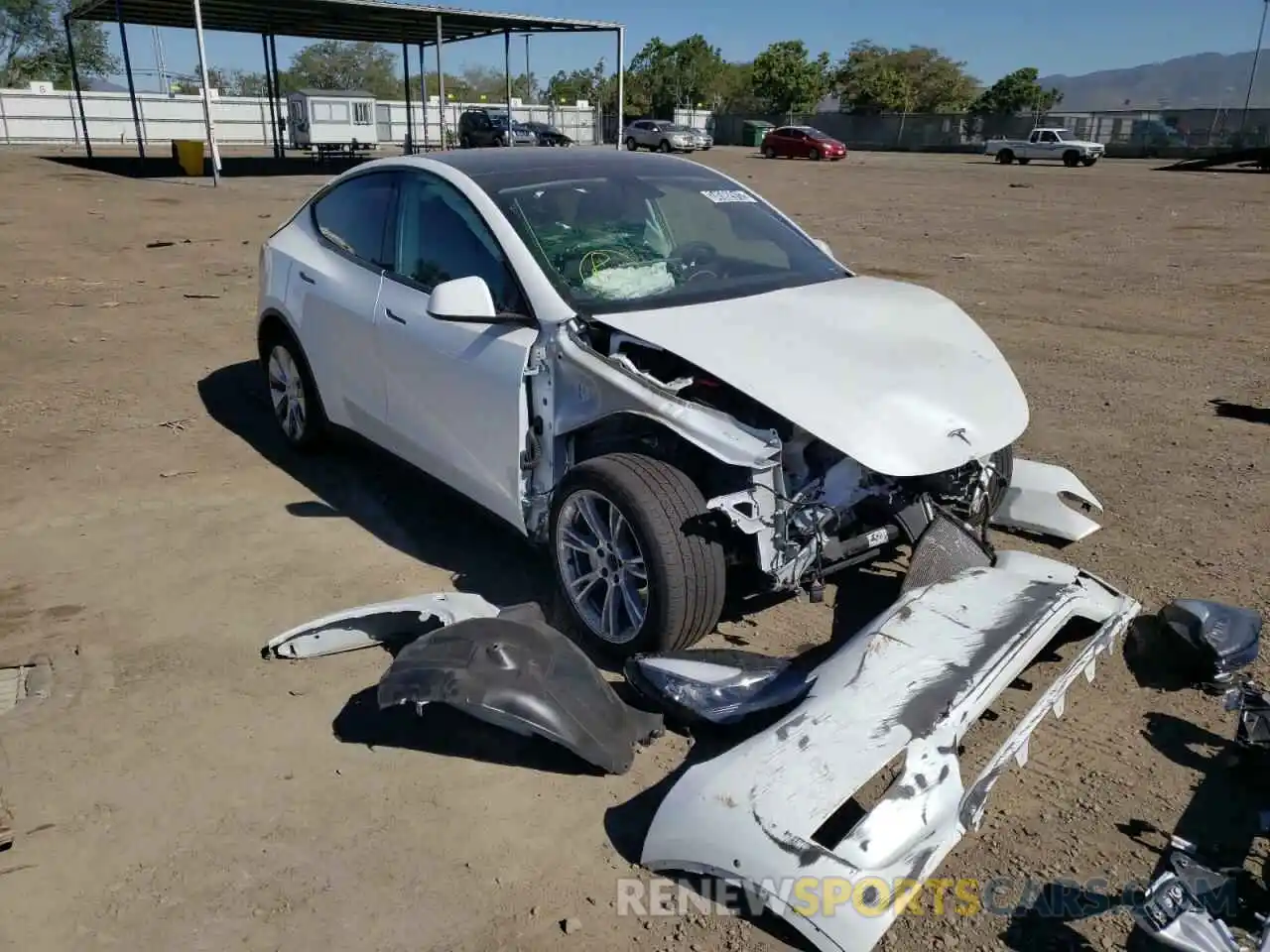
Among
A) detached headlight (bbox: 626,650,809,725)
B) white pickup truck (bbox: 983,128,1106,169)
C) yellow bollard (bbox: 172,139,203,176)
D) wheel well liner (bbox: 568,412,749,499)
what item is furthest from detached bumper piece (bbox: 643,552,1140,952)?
white pickup truck (bbox: 983,128,1106,169)

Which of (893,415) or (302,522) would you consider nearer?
(893,415)

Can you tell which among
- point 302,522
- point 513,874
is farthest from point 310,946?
point 302,522

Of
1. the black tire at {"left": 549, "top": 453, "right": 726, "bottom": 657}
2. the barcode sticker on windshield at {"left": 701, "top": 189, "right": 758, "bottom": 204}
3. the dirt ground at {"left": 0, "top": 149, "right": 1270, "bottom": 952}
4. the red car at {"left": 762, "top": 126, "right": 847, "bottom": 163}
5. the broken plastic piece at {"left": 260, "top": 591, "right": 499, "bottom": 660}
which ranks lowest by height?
the dirt ground at {"left": 0, "top": 149, "right": 1270, "bottom": 952}

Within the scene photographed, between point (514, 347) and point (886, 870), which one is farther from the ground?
point (514, 347)

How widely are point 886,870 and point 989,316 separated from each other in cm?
817

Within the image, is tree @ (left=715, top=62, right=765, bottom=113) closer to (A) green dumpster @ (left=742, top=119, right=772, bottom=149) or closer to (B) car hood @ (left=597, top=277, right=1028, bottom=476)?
(A) green dumpster @ (left=742, top=119, right=772, bottom=149)

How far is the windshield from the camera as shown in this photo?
388cm

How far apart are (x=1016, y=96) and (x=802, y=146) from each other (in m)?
42.7

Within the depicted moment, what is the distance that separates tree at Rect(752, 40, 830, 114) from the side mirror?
81703 millimetres

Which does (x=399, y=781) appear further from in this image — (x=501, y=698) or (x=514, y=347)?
(x=514, y=347)

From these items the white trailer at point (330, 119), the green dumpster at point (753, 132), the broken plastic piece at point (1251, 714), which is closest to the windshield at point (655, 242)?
the broken plastic piece at point (1251, 714)

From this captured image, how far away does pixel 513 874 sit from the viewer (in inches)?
103

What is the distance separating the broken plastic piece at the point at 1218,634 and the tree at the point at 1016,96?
7991 centimetres

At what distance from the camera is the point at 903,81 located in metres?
80.0
